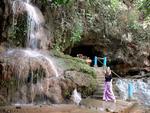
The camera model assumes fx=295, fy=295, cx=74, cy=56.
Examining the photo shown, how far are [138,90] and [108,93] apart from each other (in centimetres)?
528

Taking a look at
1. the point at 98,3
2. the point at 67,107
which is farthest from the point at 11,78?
the point at 98,3

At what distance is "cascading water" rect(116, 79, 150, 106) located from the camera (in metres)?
15.9

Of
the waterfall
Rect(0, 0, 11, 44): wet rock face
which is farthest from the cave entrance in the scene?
Rect(0, 0, 11, 44): wet rock face

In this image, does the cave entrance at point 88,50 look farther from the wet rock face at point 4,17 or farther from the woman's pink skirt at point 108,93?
the woman's pink skirt at point 108,93

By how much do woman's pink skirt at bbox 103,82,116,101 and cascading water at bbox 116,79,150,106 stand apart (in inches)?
112

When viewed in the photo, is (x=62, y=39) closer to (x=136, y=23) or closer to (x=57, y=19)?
(x=57, y=19)

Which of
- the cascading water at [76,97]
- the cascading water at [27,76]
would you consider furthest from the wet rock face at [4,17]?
the cascading water at [76,97]

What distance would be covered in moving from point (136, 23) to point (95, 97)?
879 cm

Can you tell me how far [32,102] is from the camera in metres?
11.6

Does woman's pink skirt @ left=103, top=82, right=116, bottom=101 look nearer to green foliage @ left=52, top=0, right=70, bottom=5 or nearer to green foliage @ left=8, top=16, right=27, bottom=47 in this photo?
green foliage @ left=8, top=16, right=27, bottom=47

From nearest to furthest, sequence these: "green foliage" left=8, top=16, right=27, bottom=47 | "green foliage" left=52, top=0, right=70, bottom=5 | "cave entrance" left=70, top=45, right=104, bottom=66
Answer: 1. "green foliage" left=8, top=16, right=27, bottom=47
2. "green foliage" left=52, top=0, right=70, bottom=5
3. "cave entrance" left=70, top=45, right=104, bottom=66

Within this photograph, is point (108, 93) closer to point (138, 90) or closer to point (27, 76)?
point (27, 76)

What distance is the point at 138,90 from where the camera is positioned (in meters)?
17.5

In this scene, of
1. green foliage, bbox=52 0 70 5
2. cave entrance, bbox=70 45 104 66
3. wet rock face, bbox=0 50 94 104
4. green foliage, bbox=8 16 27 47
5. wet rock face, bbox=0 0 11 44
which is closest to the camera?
wet rock face, bbox=0 50 94 104
